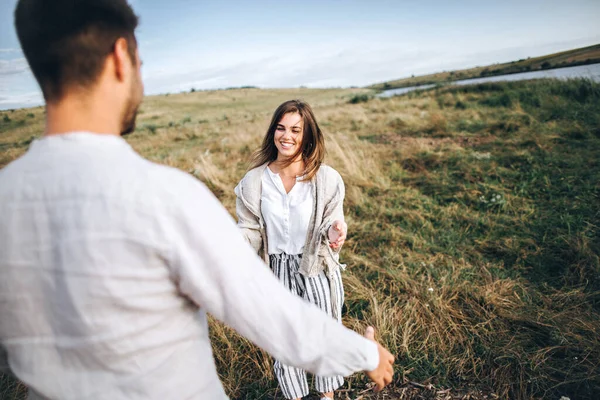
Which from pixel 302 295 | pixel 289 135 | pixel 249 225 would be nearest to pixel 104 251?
pixel 249 225

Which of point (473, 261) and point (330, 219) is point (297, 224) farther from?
point (473, 261)

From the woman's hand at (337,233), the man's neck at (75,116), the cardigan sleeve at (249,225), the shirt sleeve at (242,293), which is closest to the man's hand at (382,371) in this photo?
the shirt sleeve at (242,293)

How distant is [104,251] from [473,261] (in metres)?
3.87

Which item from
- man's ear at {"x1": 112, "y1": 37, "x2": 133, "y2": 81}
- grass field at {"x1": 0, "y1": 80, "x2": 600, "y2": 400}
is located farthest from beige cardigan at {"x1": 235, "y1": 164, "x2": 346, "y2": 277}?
man's ear at {"x1": 112, "y1": 37, "x2": 133, "y2": 81}

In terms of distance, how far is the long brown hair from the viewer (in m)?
2.37

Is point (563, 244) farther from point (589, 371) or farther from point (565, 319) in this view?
point (589, 371)

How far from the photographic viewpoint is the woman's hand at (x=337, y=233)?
2.07 metres

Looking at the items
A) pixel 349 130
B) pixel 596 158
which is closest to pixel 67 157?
pixel 596 158

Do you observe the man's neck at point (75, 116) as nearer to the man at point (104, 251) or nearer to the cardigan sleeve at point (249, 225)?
the man at point (104, 251)

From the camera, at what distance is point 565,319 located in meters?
2.64

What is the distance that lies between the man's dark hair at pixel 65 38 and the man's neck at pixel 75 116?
3 cm

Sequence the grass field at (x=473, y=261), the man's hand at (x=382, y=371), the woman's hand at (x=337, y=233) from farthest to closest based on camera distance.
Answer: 1. the grass field at (x=473, y=261)
2. the woman's hand at (x=337, y=233)
3. the man's hand at (x=382, y=371)

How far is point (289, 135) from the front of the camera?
2379 millimetres

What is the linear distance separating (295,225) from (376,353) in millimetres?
1422
